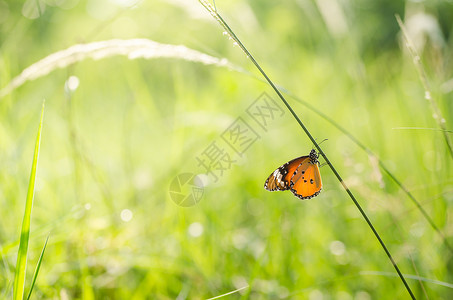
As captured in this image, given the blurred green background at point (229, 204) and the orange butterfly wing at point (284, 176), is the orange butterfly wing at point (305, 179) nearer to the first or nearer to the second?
the orange butterfly wing at point (284, 176)

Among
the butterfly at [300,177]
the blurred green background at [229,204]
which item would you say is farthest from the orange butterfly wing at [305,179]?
the blurred green background at [229,204]

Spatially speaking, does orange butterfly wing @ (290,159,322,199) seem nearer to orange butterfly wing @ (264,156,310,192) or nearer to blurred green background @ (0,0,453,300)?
orange butterfly wing @ (264,156,310,192)

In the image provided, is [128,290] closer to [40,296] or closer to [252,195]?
[40,296]

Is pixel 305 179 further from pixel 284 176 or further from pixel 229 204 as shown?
pixel 229 204

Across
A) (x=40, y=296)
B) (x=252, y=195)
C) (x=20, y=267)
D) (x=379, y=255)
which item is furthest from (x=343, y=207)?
(x=20, y=267)

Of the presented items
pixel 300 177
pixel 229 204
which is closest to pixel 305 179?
pixel 300 177

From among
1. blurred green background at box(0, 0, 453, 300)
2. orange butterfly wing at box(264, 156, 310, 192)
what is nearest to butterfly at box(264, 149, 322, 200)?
orange butterfly wing at box(264, 156, 310, 192)

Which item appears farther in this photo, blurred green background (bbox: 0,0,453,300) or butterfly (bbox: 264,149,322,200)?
blurred green background (bbox: 0,0,453,300)
